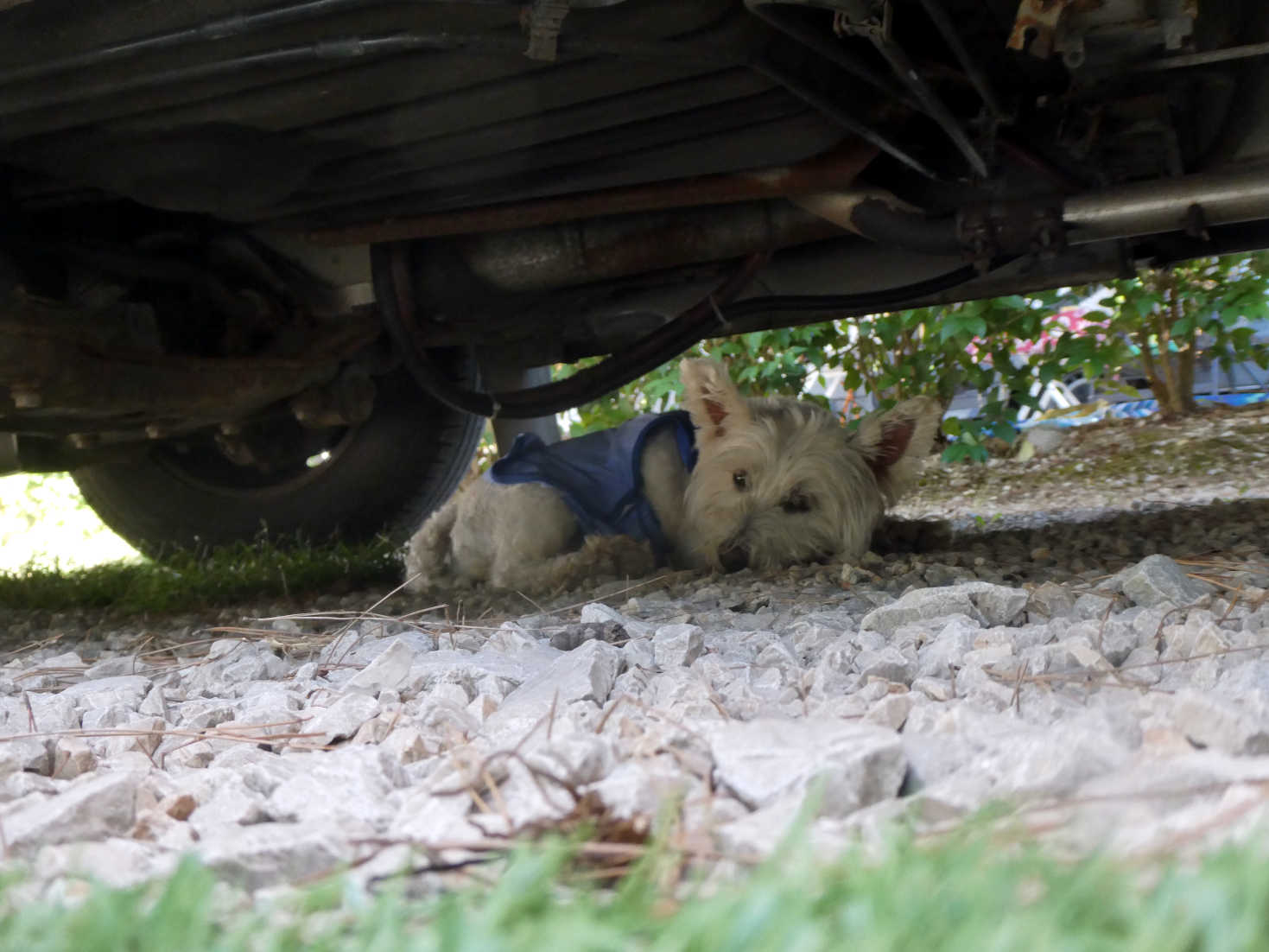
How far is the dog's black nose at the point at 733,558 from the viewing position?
175 inches

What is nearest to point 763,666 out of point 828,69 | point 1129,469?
point 828,69

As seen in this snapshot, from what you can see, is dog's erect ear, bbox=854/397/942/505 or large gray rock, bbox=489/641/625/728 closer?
large gray rock, bbox=489/641/625/728

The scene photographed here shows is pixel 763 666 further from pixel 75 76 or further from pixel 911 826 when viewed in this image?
pixel 75 76

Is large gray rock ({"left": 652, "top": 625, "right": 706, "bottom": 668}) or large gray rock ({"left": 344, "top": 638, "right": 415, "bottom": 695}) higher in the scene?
large gray rock ({"left": 344, "top": 638, "right": 415, "bottom": 695})

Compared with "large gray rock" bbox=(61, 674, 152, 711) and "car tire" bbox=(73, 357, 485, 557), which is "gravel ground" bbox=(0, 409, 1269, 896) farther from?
"car tire" bbox=(73, 357, 485, 557)

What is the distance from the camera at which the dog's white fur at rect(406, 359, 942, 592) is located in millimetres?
4598

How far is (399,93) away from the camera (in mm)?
2850

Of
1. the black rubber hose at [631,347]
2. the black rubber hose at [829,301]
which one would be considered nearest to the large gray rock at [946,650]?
the black rubber hose at [631,347]

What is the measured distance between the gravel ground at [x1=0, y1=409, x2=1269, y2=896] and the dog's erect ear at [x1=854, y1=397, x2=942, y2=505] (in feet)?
4.10

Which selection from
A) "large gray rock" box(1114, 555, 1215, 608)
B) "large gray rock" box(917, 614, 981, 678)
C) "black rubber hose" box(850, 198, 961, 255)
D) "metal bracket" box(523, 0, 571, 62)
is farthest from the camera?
"black rubber hose" box(850, 198, 961, 255)

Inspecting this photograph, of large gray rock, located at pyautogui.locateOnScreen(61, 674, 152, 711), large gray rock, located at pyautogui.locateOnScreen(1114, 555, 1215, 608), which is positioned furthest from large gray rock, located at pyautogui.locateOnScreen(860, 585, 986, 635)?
large gray rock, located at pyautogui.locateOnScreen(61, 674, 152, 711)

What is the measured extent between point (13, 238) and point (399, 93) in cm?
135

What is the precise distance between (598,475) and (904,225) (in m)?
1.95

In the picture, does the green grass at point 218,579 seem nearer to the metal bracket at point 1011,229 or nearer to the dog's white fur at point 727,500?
the dog's white fur at point 727,500
